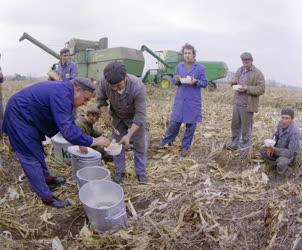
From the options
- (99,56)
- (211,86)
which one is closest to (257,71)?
(99,56)

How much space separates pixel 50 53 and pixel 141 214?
35.2 feet

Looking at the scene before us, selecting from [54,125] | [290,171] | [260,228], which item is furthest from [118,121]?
[290,171]

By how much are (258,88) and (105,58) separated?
1001 cm

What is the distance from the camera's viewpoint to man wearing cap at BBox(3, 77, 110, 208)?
12.6 ft

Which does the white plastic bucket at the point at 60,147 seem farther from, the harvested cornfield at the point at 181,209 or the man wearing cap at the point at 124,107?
the man wearing cap at the point at 124,107

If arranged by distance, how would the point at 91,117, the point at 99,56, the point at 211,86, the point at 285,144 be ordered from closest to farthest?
the point at 91,117 < the point at 285,144 < the point at 99,56 < the point at 211,86

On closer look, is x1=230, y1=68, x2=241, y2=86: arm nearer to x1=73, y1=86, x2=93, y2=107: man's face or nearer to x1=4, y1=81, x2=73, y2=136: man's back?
→ x1=73, y1=86, x2=93, y2=107: man's face

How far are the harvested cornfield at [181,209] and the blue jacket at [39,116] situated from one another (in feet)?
2.86

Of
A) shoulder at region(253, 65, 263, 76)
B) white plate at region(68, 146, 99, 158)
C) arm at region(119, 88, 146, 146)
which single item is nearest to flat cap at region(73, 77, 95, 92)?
arm at region(119, 88, 146, 146)

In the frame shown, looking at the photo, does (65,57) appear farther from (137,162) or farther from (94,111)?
(137,162)

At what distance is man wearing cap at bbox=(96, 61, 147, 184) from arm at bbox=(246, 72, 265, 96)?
6.96 feet

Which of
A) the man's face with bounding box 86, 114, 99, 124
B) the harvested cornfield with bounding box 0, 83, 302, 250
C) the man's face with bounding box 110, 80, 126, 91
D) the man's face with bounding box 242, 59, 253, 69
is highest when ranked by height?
the man's face with bounding box 242, 59, 253, 69

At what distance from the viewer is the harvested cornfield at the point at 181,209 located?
3.64m

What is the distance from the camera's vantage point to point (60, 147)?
5672 mm
